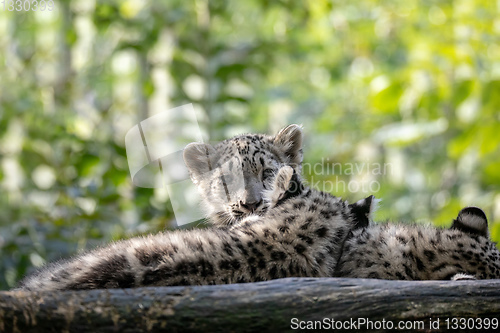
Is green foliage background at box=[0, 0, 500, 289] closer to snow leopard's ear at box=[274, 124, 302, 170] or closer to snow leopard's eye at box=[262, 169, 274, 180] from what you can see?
snow leopard's ear at box=[274, 124, 302, 170]

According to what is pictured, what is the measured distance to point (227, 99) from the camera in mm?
8680

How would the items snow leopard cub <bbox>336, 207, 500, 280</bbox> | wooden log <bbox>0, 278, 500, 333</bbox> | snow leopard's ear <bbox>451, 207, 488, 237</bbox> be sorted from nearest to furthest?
wooden log <bbox>0, 278, 500, 333</bbox>
snow leopard cub <bbox>336, 207, 500, 280</bbox>
snow leopard's ear <bbox>451, 207, 488, 237</bbox>

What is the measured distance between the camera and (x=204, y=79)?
9.09 metres

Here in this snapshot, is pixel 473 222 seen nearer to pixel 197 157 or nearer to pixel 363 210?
pixel 363 210

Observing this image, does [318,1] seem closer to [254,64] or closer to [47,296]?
[254,64]

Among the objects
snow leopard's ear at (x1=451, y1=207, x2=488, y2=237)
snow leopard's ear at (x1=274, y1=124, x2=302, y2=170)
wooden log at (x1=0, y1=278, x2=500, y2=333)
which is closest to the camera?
wooden log at (x1=0, y1=278, x2=500, y2=333)

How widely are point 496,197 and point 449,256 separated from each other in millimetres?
2775

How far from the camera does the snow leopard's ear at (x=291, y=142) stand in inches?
221

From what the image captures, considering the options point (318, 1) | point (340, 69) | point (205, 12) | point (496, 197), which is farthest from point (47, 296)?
point (340, 69)

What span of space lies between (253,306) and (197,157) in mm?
2950

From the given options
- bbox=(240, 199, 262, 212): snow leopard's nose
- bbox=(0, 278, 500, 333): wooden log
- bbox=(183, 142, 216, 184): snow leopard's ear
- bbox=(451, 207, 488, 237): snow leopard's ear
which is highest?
bbox=(183, 142, 216, 184): snow leopard's ear

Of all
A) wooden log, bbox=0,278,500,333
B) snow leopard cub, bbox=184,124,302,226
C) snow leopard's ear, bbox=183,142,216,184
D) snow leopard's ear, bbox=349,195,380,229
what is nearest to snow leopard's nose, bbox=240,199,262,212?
snow leopard cub, bbox=184,124,302,226

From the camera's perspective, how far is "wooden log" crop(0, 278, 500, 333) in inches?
103

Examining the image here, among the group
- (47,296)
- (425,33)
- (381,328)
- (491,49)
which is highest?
(425,33)
